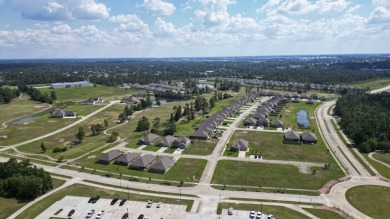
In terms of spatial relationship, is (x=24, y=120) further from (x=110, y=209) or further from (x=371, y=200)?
(x=371, y=200)

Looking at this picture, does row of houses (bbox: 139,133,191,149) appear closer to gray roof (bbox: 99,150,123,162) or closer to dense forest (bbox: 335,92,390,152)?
Result: gray roof (bbox: 99,150,123,162)

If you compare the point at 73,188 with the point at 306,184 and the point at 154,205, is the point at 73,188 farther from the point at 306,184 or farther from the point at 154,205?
the point at 306,184

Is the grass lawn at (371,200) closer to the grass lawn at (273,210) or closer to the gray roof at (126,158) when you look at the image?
the grass lawn at (273,210)

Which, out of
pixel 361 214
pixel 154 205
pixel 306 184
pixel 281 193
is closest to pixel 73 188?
pixel 154 205

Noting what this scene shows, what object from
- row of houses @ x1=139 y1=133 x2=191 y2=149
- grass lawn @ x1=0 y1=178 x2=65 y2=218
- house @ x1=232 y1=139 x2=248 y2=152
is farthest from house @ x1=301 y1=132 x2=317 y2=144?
grass lawn @ x1=0 y1=178 x2=65 y2=218

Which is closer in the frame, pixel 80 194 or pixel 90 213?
pixel 90 213

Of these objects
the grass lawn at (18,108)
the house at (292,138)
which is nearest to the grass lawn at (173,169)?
the house at (292,138)

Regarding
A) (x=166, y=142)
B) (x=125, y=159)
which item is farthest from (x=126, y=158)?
(x=166, y=142)
